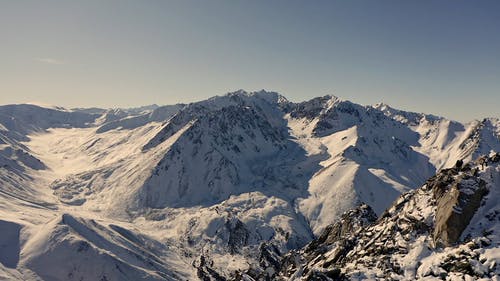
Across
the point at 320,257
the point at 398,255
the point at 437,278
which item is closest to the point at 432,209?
the point at 398,255

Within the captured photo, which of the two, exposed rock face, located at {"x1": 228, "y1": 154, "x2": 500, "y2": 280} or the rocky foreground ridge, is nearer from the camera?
the rocky foreground ridge

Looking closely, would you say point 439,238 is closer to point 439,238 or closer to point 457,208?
point 439,238

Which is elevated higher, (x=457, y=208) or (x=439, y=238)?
(x=457, y=208)

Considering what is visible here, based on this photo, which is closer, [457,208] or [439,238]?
[439,238]

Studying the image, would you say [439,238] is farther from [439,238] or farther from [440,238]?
[440,238]

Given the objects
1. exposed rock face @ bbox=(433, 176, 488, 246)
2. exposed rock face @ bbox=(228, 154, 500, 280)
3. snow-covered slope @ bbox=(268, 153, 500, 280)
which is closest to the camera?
snow-covered slope @ bbox=(268, 153, 500, 280)

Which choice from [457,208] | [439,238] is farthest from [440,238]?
[457,208]

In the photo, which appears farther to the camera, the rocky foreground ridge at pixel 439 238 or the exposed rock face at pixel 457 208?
the exposed rock face at pixel 457 208

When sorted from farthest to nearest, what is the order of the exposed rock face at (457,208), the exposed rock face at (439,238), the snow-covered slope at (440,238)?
the exposed rock face at (457,208) → the exposed rock face at (439,238) → the snow-covered slope at (440,238)

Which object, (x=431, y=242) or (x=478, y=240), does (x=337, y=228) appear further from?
(x=478, y=240)

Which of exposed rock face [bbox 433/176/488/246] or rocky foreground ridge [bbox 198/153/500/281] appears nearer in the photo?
rocky foreground ridge [bbox 198/153/500/281]

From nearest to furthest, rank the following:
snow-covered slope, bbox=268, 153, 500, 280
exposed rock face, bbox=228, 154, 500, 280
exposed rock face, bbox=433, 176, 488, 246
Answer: snow-covered slope, bbox=268, 153, 500, 280 < exposed rock face, bbox=228, 154, 500, 280 < exposed rock face, bbox=433, 176, 488, 246
